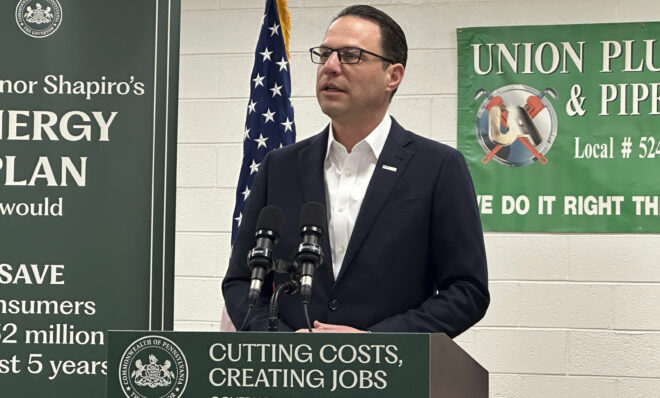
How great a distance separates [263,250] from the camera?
1.80 meters

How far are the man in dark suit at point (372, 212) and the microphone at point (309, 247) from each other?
0.27 m

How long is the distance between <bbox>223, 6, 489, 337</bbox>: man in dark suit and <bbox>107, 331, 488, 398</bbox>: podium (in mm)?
392

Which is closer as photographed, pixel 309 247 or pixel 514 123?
pixel 309 247

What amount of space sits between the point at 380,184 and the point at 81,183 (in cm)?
107

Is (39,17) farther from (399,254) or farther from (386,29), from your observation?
(399,254)

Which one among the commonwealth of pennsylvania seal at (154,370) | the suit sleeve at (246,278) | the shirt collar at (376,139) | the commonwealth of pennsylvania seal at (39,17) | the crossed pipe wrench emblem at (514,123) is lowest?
the commonwealth of pennsylvania seal at (154,370)

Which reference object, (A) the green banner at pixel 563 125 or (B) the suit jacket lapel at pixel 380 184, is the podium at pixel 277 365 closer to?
(B) the suit jacket lapel at pixel 380 184

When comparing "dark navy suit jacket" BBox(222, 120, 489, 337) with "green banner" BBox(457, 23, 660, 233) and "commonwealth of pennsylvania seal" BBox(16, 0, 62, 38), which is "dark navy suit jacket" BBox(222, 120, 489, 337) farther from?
"green banner" BBox(457, 23, 660, 233)

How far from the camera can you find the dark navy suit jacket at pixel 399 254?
213cm

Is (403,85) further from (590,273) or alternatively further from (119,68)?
(119,68)

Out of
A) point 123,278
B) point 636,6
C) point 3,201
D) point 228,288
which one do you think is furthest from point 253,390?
point 636,6

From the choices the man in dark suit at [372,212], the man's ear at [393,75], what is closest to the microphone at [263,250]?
the man in dark suit at [372,212]

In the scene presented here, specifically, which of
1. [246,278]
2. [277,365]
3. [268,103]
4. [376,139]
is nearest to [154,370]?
[277,365]

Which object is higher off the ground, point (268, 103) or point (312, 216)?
point (268, 103)
